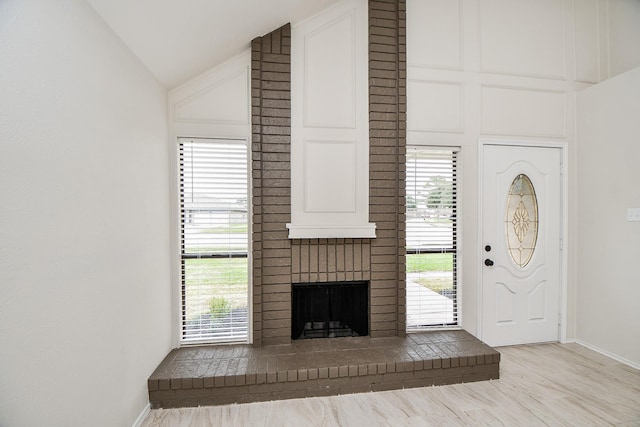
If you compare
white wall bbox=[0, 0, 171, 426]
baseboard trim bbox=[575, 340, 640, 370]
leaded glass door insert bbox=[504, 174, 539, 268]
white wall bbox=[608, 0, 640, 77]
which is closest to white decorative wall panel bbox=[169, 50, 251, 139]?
white wall bbox=[0, 0, 171, 426]

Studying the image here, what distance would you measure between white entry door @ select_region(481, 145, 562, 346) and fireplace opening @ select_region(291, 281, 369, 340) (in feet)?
4.26

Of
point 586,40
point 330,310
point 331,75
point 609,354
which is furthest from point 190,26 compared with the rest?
point 609,354

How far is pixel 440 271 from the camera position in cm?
285

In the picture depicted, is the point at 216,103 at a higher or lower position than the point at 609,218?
higher

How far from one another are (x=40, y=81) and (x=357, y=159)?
83.5 inches

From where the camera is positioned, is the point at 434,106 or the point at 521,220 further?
the point at 521,220

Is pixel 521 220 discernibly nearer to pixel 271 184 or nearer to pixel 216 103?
pixel 271 184

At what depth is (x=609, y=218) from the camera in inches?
107

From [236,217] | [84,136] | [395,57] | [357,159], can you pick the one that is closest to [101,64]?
[84,136]

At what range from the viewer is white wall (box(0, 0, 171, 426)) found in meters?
0.95

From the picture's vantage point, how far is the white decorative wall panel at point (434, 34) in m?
2.70

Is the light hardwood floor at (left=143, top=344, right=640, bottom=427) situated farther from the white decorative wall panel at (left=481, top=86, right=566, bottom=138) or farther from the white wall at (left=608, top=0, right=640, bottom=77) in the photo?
the white wall at (left=608, top=0, right=640, bottom=77)

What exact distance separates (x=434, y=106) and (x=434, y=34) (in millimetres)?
712

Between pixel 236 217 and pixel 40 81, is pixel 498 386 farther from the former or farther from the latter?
pixel 40 81
